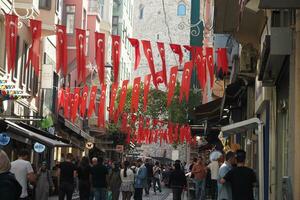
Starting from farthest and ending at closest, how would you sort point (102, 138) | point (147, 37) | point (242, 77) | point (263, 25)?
point (147, 37) → point (102, 138) → point (242, 77) → point (263, 25)

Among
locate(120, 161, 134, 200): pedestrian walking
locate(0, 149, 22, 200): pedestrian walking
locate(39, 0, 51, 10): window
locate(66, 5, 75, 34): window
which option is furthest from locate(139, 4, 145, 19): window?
locate(0, 149, 22, 200): pedestrian walking

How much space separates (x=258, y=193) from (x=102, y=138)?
166 feet

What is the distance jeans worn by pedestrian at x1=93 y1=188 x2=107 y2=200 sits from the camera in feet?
76.3

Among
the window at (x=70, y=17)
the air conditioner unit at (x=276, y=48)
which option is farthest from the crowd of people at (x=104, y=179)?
the window at (x=70, y=17)

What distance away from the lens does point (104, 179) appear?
23.2 meters

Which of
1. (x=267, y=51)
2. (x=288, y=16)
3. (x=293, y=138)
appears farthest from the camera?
(x=288, y=16)

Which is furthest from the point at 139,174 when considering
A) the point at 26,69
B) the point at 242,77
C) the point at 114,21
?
the point at 114,21

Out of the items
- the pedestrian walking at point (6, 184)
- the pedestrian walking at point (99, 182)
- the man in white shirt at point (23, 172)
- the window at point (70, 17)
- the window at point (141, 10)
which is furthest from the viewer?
the window at point (141, 10)

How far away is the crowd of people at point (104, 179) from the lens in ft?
46.5

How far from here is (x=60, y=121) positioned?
4591 cm

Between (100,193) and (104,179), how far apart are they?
466 mm

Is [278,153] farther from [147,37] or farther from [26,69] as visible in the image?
[147,37]

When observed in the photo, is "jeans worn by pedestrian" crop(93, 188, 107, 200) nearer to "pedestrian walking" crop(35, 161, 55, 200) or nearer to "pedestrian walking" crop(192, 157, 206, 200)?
"pedestrian walking" crop(35, 161, 55, 200)

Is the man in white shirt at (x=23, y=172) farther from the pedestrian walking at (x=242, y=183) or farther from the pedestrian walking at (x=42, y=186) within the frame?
the pedestrian walking at (x=42, y=186)
